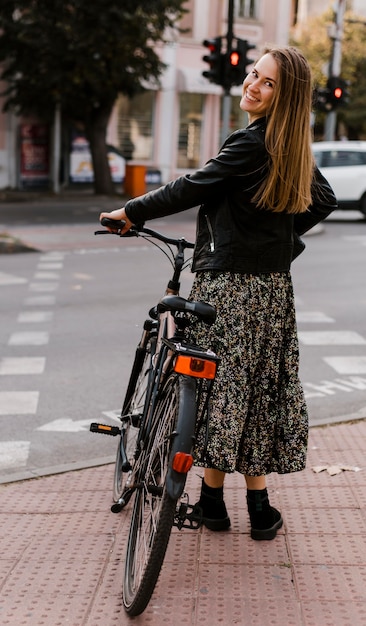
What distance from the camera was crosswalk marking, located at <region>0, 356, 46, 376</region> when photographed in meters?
7.34

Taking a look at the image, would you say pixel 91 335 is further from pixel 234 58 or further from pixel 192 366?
pixel 234 58

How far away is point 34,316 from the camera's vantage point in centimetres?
952

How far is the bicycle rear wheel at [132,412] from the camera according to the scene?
4.07 metres

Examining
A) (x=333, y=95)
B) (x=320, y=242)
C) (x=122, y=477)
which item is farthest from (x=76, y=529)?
(x=333, y=95)

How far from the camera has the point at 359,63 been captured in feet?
146

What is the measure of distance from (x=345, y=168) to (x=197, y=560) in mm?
19068

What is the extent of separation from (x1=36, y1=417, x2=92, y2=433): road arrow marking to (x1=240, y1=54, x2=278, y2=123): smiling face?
2.83 metres

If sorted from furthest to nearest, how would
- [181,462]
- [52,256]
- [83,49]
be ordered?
[83,49], [52,256], [181,462]

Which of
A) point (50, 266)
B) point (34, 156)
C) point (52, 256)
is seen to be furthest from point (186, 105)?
point (50, 266)

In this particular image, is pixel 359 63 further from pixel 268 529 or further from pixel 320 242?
pixel 268 529

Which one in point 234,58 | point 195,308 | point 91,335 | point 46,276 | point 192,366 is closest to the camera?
point 192,366

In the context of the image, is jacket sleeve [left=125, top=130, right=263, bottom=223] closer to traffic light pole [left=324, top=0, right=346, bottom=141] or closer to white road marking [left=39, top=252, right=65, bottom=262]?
white road marking [left=39, top=252, right=65, bottom=262]

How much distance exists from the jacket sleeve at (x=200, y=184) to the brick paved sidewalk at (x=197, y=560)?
52.1 inches

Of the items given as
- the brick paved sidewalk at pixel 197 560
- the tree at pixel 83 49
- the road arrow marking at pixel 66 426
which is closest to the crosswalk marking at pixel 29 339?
the road arrow marking at pixel 66 426
